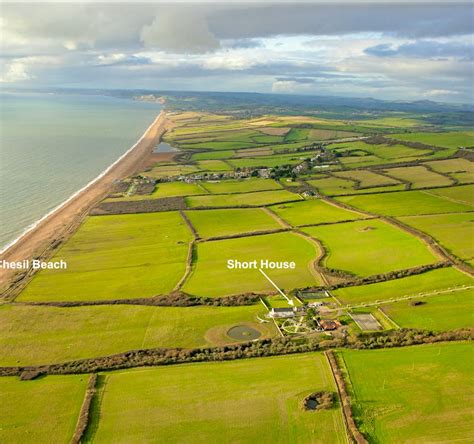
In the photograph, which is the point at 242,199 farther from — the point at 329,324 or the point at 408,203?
the point at 329,324

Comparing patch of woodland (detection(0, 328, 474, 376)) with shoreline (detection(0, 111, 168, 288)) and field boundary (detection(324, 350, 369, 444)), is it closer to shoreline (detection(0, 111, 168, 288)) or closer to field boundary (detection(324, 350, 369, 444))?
field boundary (detection(324, 350, 369, 444))

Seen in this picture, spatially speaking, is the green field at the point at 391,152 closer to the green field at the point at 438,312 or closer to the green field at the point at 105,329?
the green field at the point at 438,312

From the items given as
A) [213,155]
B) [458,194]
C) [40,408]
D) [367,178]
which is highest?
[458,194]

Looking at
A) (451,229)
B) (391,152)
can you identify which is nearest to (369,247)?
(451,229)

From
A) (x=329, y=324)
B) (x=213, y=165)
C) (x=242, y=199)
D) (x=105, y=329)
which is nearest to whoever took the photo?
(x=329, y=324)

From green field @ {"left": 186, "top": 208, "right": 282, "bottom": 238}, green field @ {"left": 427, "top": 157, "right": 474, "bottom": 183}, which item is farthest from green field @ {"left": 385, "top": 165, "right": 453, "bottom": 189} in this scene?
green field @ {"left": 186, "top": 208, "right": 282, "bottom": 238}

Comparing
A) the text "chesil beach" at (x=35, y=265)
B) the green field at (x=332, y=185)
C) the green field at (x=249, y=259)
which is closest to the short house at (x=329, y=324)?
the green field at (x=249, y=259)
